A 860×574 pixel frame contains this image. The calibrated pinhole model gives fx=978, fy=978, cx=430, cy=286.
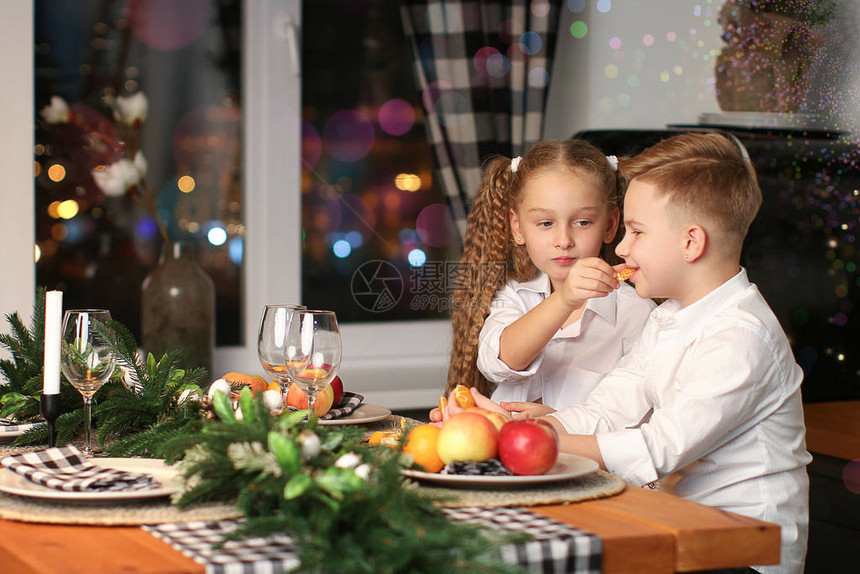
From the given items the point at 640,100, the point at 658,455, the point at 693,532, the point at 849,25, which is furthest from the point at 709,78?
the point at 693,532

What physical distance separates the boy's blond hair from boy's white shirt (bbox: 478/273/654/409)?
0.48 m

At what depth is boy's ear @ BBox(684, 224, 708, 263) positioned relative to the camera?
1.43 metres

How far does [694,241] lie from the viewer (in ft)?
4.71

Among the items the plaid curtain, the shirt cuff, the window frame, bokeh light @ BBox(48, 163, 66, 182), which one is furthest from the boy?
bokeh light @ BBox(48, 163, 66, 182)

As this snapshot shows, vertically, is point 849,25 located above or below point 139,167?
above

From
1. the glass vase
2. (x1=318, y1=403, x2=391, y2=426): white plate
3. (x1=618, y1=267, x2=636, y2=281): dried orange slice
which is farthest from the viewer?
the glass vase

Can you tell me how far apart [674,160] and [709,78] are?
1752 millimetres

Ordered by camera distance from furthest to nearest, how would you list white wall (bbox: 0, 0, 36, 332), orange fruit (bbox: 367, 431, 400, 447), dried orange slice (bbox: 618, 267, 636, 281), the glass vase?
the glass vase, white wall (bbox: 0, 0, 36, 332), dried orange slice (bbox: 618, 267, 636, 281), orange fruit (bbox: 367, 431, 400, 447)

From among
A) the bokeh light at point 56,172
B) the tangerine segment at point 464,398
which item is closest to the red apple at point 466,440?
the tangerine segment at point 464,398

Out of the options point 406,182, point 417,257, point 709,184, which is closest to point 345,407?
point 709,184

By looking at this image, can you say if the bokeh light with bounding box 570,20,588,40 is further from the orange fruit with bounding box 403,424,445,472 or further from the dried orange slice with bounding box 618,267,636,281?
the orange fruit with bounding box 403,424,445,472

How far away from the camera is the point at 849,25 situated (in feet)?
8.81

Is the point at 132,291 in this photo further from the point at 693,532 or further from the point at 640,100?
the point at 693,532

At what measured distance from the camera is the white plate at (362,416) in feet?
4.52
